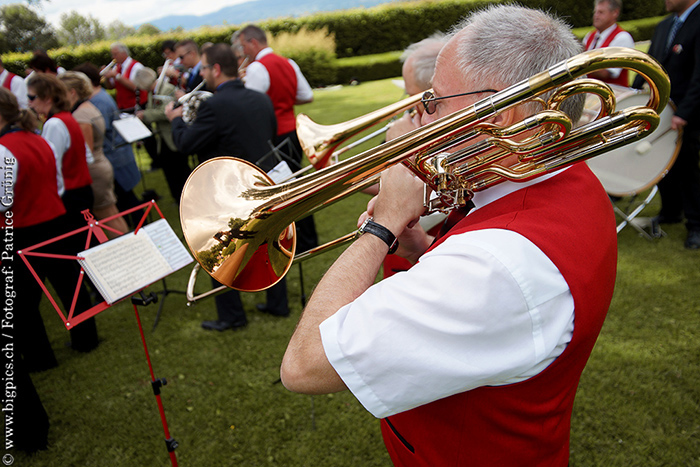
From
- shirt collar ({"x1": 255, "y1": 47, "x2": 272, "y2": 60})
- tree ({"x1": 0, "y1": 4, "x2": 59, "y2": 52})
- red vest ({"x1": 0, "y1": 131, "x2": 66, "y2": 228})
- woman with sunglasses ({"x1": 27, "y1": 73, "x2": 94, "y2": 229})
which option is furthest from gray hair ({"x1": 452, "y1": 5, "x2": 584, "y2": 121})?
tree ({"x1": 0, "y1": 4, "x2": 59, "y2": 52})

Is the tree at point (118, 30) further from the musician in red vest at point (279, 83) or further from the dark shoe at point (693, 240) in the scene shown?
the dark shoe at point (693, 240)

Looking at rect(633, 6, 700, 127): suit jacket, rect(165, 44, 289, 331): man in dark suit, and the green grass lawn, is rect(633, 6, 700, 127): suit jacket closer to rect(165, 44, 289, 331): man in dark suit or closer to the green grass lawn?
the green grass lawn

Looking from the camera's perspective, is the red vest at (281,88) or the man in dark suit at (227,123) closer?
the man in dark suit at (227,123)

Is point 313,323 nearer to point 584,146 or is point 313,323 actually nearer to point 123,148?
point 584,146

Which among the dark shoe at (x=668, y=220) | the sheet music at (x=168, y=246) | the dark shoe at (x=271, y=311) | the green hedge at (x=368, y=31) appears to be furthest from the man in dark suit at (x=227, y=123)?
the green hedge at (x=368, y=31)

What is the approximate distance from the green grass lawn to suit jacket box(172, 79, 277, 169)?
1.59 m

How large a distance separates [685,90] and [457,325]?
503 cm

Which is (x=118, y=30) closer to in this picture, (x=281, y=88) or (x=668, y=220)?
(x=281, y=88)

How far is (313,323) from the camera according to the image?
1040 millimetres

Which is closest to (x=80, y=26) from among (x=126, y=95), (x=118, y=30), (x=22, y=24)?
(x=118, y=30)

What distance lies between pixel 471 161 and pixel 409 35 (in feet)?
79.9

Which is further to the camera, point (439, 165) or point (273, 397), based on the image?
point (273, 397)

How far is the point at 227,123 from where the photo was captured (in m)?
3.66

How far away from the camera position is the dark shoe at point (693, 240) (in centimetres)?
454
